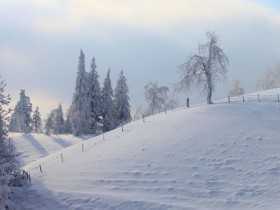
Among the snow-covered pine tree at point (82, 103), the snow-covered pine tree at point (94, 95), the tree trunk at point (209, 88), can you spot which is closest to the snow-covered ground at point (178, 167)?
the tree trunk at point (209, 88)

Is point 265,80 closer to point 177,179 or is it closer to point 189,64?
point 189,64

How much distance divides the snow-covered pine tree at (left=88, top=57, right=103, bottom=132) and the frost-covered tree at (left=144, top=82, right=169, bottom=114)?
13.8 meters

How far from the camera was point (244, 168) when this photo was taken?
33.3m

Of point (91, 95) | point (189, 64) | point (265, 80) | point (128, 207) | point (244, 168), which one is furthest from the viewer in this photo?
point (265, 80)

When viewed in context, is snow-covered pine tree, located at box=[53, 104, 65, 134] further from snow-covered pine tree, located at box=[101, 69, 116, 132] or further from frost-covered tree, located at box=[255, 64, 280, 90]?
frost-covered tree, located at box=[255, 64, 280, 90]

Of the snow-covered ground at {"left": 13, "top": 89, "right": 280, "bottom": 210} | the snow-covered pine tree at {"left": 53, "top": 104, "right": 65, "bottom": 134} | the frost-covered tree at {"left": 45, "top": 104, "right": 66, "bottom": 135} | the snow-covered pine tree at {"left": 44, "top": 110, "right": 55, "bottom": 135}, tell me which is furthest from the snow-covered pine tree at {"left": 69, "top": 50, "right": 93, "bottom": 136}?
the snow-covered ground at {"left": 13, "top": 89, "right": 280, "bottom": 210}

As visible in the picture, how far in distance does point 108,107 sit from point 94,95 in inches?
131

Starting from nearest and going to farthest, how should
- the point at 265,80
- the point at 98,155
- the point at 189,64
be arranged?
1. the point at 98,155
2. the point at 189,64
3. the point at 265,80

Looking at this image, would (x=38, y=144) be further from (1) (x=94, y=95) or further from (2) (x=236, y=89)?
(2) (x=236, y=89)

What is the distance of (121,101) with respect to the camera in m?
82.1

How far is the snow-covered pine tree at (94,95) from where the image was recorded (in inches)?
3123

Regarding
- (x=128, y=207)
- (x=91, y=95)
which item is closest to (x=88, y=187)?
(x=128, y=207)

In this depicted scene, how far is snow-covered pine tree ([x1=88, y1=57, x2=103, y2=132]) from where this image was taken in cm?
7931

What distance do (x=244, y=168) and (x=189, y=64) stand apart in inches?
808
